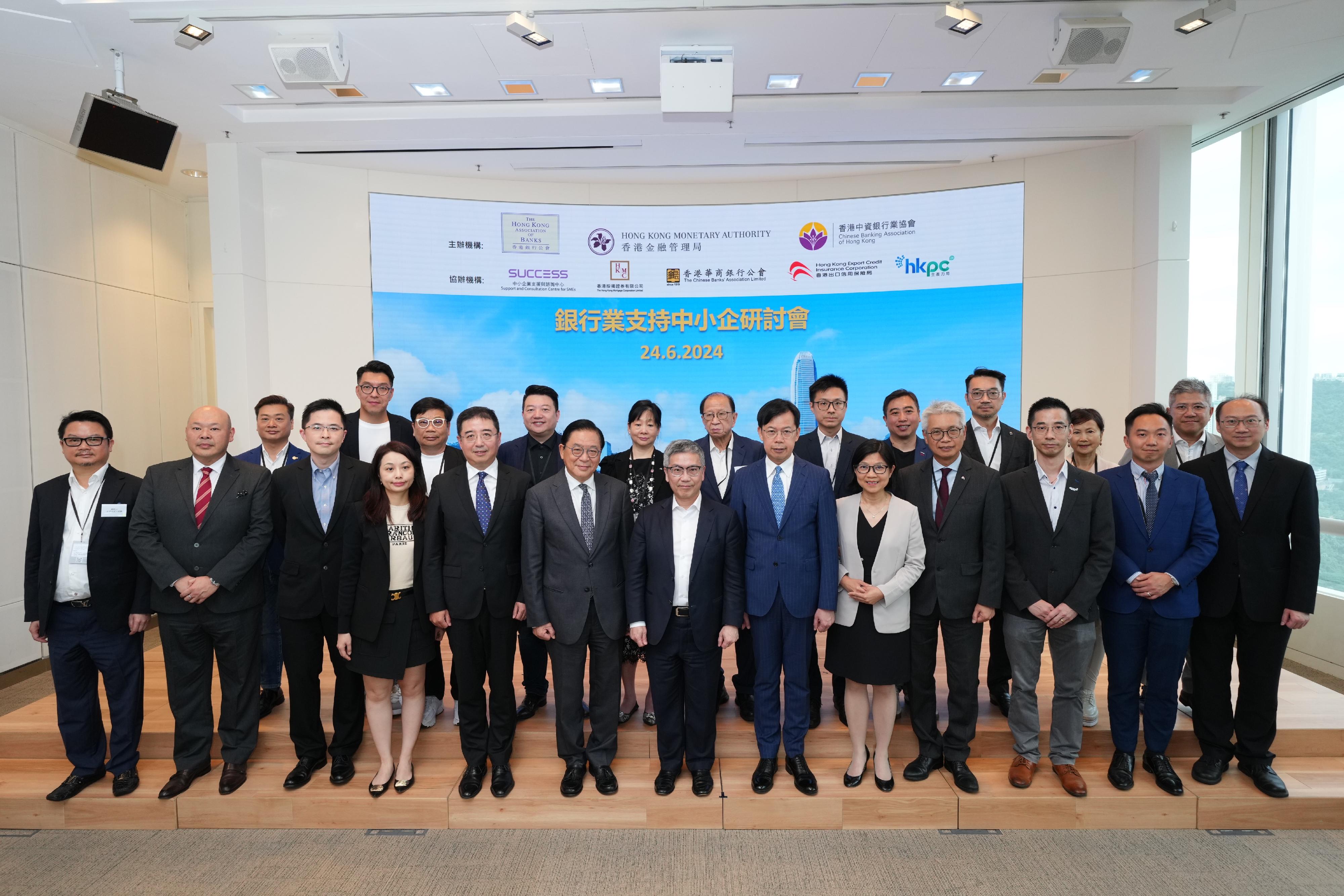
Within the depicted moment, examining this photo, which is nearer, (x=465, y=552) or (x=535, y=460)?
(x=465, y=552)

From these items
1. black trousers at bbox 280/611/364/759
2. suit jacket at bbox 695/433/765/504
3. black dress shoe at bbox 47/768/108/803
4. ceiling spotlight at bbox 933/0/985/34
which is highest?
ceiling spotlight at bbox 933/0/985/34

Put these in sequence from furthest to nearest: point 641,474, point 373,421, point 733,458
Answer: point 373,421 < point 733,458 < point 641,474

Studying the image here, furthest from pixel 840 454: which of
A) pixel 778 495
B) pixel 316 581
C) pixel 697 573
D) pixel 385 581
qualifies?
pixel 316 581

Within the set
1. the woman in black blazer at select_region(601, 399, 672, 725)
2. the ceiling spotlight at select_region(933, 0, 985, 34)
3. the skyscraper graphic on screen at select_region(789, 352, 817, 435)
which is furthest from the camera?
the skyscraper graphic on screen at select_region(789, 352, 817, 435)

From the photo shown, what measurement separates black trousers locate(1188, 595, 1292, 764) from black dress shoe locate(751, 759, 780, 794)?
2.04 m

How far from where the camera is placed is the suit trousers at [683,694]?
325 centimetres

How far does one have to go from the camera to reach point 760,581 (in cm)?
322

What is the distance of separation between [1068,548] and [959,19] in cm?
287

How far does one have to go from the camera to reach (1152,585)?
3176 millimetres

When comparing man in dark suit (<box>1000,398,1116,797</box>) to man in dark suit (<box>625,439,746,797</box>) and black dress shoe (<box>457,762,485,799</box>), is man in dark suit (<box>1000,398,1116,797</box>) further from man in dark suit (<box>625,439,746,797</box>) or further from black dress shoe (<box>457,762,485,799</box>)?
black dress shoe (<box>457,762,485,799</box>)

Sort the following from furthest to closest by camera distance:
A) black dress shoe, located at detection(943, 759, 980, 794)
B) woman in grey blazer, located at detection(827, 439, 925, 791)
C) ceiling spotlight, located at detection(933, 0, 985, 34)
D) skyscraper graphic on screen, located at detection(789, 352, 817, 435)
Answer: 1. skyscraper graphic on screen, located at detection(789, 352, 817, 435)
2. ceiling spotlight, located at detection(933, 0, 985, 34)
3. black dress shoe, located at detection(943, 759, 980, 794)
4. woman in grey blazer, located at detection(827, 439, 925, 791)

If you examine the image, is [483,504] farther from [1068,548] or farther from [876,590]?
[1068,548]

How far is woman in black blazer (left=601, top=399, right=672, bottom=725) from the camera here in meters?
3.73

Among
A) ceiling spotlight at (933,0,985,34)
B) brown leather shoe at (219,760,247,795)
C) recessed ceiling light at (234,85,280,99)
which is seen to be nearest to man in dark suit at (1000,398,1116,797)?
ceiling spotlight at (933,0,985,34)
